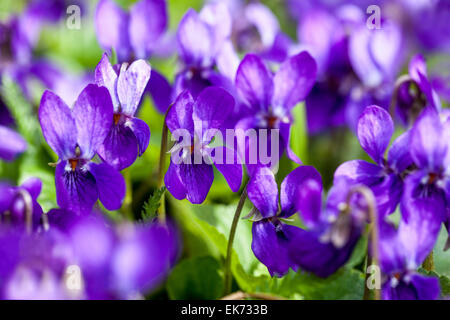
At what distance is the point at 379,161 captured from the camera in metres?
0.85

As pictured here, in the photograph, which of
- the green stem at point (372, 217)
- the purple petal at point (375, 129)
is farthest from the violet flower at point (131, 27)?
the green stem at point (372, 217)

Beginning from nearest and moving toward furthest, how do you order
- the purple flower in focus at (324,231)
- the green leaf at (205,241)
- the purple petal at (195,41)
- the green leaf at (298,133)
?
the purple flower in focus at (324,231), the green leaf at (205,241), the purple petal at (195,41), the green leaf at (298,133)

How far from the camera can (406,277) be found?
2.48 feet

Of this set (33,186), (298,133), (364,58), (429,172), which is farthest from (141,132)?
(364,58)

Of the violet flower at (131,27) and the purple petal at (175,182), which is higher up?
the violet flower at (131,27)

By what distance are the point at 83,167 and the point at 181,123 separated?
140 millimetres

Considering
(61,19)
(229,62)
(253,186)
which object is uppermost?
(61,19)

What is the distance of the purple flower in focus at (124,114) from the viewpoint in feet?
2.79

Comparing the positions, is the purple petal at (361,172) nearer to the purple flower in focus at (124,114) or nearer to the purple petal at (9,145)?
the purple flower in focus at (124,114)

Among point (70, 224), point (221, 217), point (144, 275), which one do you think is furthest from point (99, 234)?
point (221, 217)

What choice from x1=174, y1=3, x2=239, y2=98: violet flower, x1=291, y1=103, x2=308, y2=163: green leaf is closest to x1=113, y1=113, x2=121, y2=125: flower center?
x1=174, y1=3, x2=239, y2=98: violet flower

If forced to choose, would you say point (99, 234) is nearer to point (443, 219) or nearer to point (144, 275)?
point (144, 275)

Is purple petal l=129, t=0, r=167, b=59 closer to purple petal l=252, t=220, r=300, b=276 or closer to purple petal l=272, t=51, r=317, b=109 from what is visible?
purple petal l=272, t=51, r=317, b=109

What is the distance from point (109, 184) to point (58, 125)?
97 millimetres
